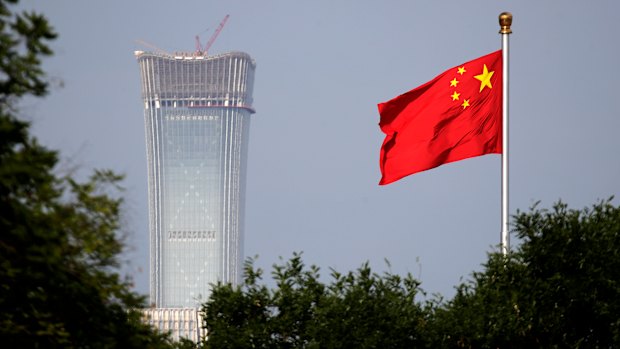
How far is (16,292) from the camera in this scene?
31.5 metres

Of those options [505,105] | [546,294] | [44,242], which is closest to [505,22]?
[505,105]

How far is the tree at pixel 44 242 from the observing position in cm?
3033

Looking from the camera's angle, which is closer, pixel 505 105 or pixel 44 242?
pixel 44 242

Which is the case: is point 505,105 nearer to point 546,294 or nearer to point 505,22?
point 505,22

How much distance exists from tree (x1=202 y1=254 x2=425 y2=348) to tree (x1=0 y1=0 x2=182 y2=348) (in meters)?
15.6

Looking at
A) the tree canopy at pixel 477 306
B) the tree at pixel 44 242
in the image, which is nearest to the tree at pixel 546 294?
the tree canopy at pixel 477 306

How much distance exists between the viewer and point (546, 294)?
167 ft

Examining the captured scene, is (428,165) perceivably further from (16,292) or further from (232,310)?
(16,292)

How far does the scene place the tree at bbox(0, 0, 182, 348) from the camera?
30.3 metres

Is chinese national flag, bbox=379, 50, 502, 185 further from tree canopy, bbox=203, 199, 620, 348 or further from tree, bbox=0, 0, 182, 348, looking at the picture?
tree, bbox=0, 0, 182, 348

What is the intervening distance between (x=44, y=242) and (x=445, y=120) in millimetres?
19773

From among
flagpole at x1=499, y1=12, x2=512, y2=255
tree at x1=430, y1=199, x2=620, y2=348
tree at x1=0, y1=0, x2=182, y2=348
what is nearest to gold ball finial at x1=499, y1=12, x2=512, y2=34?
flagpole at x1=499, y1=12, x2=512, y2=255

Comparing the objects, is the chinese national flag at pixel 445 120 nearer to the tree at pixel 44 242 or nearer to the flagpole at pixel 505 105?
the flagpole at pixel 505 105

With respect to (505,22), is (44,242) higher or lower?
lower
